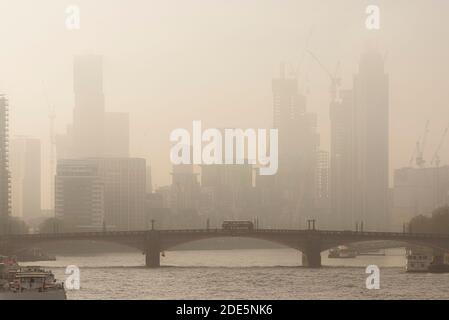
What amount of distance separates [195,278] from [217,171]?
99422mm

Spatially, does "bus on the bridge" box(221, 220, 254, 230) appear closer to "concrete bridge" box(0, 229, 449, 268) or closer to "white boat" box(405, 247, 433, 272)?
"concrete bridge" box(0, 229, 449, 268)

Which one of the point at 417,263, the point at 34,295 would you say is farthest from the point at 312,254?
the point at 34,295

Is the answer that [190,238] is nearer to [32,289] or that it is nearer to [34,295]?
[32,289]

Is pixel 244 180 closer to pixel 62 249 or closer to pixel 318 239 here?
pixel 62 249

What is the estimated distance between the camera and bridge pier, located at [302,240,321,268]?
114 metres

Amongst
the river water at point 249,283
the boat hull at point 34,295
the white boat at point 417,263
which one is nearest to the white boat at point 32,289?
the boat hull at point 34,295

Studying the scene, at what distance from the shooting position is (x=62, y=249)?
6727 inches

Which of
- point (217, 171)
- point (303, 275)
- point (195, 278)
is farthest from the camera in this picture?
point (217, 171)

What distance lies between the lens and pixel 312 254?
115375mm

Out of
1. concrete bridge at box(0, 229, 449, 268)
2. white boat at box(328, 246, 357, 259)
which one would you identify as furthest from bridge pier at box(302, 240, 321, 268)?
white boat at box(328, 246, 357, 259)

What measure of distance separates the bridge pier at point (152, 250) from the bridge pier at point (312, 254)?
16916 mm

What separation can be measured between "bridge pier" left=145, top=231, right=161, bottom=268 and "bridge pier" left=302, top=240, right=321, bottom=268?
1692 cm

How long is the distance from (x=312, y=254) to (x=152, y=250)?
60.8 feet
